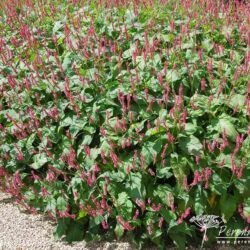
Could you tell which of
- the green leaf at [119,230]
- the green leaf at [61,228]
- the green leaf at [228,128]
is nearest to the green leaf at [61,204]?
the green leaf at [61,228]

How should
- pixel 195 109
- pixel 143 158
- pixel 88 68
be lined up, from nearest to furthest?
pixel 143 158 → pixel 195 109 → pixel 88 68

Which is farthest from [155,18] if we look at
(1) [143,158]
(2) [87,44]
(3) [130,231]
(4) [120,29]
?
(3) [130,231]

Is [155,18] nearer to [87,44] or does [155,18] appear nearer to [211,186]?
[87,44]

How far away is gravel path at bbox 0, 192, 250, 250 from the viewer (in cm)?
360

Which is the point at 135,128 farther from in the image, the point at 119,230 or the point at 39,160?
the point at 39,160

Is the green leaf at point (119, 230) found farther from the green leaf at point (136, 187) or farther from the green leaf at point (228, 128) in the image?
the green leaf at point (228, 128)

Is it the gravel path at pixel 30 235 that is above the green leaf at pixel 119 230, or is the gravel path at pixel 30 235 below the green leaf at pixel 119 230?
below

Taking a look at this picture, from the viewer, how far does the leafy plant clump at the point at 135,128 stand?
3297 mm

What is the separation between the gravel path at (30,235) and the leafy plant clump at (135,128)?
9 centimetres

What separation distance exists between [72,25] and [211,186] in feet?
8.27

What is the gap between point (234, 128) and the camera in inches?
129

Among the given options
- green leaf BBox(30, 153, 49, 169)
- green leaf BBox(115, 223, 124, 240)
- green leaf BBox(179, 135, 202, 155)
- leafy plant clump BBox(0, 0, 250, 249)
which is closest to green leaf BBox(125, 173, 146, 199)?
leafy plant clump BBox(0, 0, 250, 249)

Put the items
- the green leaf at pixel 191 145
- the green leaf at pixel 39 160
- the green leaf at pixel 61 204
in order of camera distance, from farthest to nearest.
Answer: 1. the green leaf at pixel 39 160
2. the green leaf at pixel 61 204
3. the green leaf at pixel 191 145

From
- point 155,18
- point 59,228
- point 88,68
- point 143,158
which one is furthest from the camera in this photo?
point 155,18
